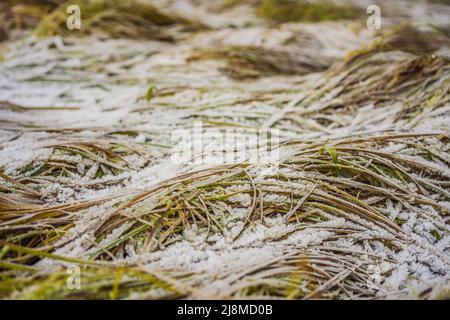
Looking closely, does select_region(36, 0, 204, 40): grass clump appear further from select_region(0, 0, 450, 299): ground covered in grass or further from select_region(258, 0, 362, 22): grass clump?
select_region(258, 0, 362, 22): grass clump

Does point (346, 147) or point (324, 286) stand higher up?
point (346, 147)

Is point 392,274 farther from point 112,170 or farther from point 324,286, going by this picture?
point 112,170

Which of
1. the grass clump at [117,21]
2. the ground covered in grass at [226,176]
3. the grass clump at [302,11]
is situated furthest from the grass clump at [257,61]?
the grass clump at [302,11]

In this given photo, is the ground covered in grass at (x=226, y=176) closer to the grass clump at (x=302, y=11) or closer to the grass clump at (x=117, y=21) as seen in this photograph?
the grass clump at (x=117, y=21)

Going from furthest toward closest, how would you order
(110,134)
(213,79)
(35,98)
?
(213,79) < (35,98) < (110,134)

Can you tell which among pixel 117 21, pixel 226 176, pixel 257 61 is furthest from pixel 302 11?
pixel 226 176

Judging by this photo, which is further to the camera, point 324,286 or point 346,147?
point 346,147

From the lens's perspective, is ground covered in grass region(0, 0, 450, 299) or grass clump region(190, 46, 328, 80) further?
grass clump region(190, 46, 328, 80)

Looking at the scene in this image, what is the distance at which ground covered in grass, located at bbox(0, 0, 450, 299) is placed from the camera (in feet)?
2.70

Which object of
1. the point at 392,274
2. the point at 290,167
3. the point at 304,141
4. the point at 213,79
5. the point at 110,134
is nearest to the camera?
the point at 392,274

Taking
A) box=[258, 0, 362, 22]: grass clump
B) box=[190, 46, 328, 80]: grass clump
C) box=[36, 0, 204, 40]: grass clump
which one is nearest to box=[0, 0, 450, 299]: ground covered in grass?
box=[190, 46, 328, 80]: grass clump

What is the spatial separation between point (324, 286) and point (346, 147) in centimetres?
55
